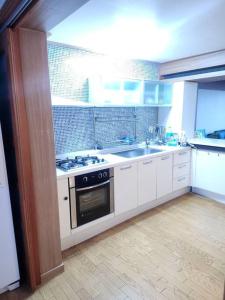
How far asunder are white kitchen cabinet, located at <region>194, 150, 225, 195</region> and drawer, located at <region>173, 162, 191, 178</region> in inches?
5.2

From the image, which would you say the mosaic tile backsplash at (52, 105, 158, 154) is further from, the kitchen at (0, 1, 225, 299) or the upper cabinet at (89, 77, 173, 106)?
the upper cabinet at (89, 77, 173, 106)

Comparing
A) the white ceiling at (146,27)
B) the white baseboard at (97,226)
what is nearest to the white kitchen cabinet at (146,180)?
the white baseboard at (97,226)

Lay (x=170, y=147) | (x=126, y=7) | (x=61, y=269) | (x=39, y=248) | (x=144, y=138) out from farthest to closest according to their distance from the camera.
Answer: (x=144, y=138)
(x=170, y=147)
(x=61, y=269)
(x=39, y=248)
(x=126, y=7)

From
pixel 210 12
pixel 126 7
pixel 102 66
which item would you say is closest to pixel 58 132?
pixel 102 66

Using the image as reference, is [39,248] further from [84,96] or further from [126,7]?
[126,7]

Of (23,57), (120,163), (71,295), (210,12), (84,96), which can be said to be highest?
(210,12)

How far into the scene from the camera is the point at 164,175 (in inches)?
121

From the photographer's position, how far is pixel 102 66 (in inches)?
114

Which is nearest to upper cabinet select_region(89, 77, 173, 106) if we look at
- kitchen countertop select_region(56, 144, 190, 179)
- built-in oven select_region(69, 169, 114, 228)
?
kitchen countertop select_region(56, 144, 190, 179)

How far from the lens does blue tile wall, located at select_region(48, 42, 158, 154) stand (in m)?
2.50

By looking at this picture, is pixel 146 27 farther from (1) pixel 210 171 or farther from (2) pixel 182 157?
(1) pixel 210 171

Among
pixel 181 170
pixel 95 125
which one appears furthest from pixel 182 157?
pixel 95 125

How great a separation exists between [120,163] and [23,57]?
4.85 feet

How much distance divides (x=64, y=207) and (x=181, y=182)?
2.08 meters
